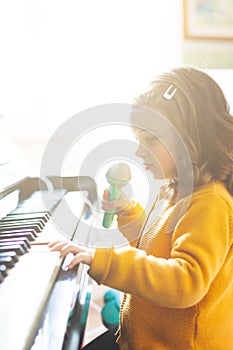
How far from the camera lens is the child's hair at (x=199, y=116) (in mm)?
651

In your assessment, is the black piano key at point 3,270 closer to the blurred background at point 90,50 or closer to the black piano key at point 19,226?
the black piano key at point 19,226

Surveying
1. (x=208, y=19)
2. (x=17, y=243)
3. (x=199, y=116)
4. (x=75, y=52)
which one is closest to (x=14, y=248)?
(x=17, y=243)

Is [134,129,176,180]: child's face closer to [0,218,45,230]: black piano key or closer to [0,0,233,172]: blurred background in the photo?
[0,218,45,230]: black piano key

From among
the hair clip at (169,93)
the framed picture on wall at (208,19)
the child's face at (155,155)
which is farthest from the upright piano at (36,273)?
the framed picture on wall at (208,19)

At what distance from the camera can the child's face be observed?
2.18 feet

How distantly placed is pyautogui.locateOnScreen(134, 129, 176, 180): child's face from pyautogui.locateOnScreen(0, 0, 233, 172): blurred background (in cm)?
97

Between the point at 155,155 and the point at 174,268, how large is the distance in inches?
8.0

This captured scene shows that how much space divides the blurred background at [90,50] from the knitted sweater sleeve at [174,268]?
1.12 m

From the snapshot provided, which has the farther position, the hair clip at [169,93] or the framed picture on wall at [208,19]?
the framed picture on wall at [208,19]

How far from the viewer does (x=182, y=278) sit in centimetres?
55

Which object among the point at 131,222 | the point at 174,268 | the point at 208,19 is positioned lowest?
the point at 131,222

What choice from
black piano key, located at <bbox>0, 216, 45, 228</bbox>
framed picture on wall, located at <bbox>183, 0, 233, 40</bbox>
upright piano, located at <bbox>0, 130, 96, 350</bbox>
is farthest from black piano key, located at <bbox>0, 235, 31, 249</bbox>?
framed picture on wall, located at <bbox>183, 0, 233, 40</bbox>

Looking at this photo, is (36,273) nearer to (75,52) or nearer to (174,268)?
(174,268)

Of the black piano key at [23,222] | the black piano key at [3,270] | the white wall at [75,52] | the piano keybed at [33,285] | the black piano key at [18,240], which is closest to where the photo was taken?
the piano keybed at [33,285]
